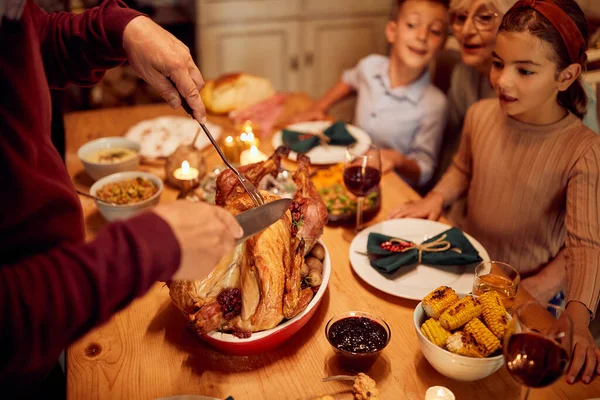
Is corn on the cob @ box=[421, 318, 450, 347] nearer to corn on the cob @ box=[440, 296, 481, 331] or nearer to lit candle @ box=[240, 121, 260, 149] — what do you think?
corn on the cob @ box=[440, 296, 481, 331]

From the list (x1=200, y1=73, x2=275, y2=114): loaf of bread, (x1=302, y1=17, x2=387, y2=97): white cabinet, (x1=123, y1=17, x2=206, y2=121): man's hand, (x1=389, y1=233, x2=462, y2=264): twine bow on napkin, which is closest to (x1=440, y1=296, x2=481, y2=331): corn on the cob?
(x1=389, y1=233, x2=462, y2=264): twine bow on napkin

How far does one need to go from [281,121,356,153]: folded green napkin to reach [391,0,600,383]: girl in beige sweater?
48 cm

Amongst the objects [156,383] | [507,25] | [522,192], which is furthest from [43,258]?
[522,192]

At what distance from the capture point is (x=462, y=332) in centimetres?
104

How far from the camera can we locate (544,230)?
1755 millimetres

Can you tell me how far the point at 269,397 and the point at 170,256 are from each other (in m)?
0.46

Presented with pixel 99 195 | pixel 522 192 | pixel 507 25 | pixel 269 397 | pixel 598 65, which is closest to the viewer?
pixel 269 397

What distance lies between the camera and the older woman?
1.90m

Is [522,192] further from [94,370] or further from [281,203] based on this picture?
[94,370]

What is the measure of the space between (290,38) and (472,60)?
2.63m

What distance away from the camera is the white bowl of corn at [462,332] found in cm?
99

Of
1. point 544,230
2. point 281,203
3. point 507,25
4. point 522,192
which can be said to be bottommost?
point 544,230

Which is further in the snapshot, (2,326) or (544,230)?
(544,230)

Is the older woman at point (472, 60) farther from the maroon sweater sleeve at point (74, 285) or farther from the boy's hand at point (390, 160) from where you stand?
→ the maroon sweater sleeve at point (74, 285)
